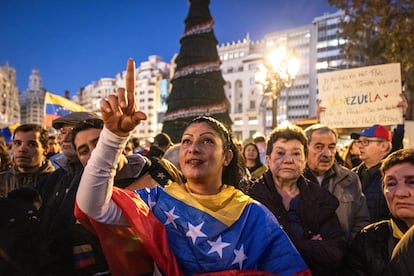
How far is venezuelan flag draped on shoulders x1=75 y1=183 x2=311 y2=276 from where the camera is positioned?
1.80 meters

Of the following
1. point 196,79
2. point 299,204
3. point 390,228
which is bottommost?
point 390,228

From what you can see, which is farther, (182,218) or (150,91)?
(150,91)

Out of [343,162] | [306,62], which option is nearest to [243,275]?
[343,162]

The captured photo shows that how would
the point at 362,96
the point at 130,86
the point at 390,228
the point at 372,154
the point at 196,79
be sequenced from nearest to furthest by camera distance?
1. the point at 130,86
2. the point at 390,228
3. the point at 372,154
4. the point at 362,96
5. the point at 196,79

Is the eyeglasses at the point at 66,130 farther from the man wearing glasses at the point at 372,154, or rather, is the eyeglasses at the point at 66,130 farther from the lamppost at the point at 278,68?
the lamppost at the point at 278,68

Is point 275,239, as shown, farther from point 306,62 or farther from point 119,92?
point 306,62

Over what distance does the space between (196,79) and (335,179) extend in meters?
18.0

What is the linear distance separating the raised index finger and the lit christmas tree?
18.8 meters

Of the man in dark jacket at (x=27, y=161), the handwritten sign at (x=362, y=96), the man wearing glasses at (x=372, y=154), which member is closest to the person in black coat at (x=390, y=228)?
the man wearing glasses at (x=372, y=154)

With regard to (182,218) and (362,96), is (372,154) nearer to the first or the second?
(362,96)

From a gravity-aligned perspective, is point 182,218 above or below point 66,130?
below

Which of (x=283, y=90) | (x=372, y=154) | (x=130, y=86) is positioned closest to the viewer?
(x=130, y=86)

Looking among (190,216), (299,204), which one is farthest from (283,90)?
(190,216)

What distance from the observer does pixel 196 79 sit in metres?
20.9
